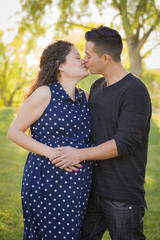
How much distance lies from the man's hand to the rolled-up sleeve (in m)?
0.28

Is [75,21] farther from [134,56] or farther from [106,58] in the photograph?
[106,58]

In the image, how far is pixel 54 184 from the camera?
2.24 m

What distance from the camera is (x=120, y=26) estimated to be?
30.7ft

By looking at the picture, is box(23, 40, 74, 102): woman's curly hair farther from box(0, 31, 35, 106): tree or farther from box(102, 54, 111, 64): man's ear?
box(0, 31, 35, 106): tree

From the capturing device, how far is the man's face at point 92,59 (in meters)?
2.53

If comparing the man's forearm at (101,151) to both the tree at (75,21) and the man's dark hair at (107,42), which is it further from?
the tree at (75,21)

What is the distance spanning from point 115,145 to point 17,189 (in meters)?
3.02

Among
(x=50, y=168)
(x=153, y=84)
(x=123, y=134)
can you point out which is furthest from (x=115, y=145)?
(x=153, y=84)

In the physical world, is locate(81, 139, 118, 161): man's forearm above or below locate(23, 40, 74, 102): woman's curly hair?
below

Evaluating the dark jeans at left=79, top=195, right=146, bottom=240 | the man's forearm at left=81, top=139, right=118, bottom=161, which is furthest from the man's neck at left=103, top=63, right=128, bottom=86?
the dark jeans at left=79, top=195, right=146, bottom=240

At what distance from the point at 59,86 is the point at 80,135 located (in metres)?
0.40

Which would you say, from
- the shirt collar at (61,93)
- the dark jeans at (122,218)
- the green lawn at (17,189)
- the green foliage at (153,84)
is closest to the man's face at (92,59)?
the shirt collar at (61,93)

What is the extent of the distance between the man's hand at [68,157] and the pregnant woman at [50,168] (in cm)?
4

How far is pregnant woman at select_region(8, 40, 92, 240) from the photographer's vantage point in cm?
224
